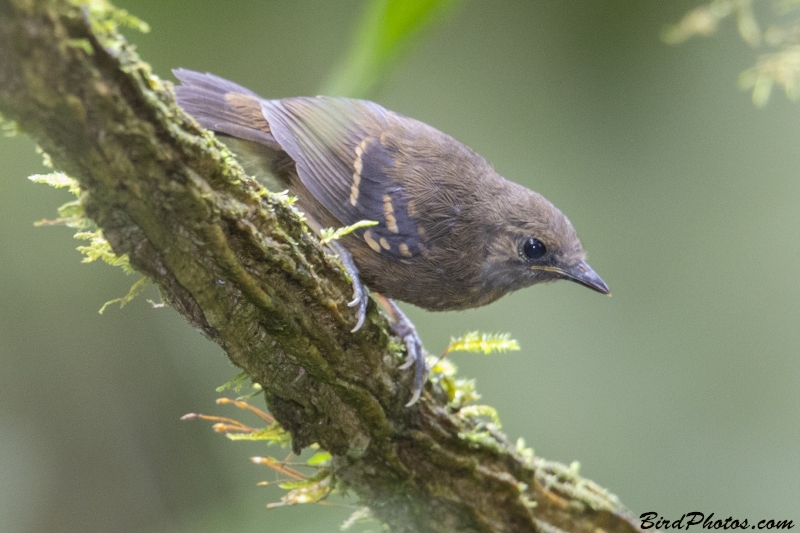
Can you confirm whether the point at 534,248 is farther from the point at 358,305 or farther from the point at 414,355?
the point at 358,305

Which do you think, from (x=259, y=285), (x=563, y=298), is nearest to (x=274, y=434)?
(x=259, y=285)

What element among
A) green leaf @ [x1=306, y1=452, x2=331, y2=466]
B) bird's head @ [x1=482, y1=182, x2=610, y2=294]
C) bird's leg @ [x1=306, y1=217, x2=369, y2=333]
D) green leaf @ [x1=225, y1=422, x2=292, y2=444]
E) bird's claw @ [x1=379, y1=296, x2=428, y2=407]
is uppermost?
bird's head @ [x1=482, y1=182, x2=610, y2=294]

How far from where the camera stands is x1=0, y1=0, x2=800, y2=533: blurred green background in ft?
14.9

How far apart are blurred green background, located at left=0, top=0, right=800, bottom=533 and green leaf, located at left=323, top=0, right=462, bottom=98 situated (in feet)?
11.0

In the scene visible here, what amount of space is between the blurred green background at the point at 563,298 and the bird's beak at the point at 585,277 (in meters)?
2.23

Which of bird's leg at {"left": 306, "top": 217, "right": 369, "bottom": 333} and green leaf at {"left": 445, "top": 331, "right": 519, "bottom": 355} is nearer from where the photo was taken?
bird's leg at {"left": 306, "top": 217, "right": 369, "bottom": 333}

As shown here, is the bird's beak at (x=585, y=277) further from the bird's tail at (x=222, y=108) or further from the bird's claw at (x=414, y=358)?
the bird's tail at (x=222, y=108)

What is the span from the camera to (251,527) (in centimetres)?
144

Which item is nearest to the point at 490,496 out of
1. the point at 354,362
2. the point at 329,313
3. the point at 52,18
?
the point at 354,362

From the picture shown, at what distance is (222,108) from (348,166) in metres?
0.61

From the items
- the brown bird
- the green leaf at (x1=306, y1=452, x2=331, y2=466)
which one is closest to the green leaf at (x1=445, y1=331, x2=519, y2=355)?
the brown bird

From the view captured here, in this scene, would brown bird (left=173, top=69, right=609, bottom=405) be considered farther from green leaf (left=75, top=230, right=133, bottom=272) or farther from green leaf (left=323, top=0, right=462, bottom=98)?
green leaf (left=323, top=0, right=462, bottom=98)

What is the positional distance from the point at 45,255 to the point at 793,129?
585 centimetres

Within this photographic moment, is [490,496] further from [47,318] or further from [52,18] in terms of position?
[47,318]
